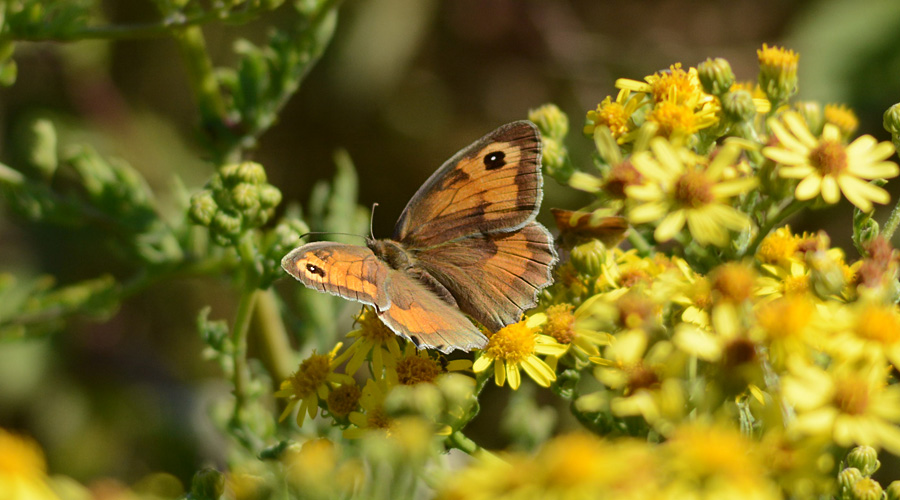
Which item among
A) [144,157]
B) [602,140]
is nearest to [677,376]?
[602,140]

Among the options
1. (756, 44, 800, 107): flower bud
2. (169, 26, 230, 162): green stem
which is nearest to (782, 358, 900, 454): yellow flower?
(756, 44, 800, 107): flower bud

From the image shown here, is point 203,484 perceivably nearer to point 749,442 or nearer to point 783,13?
point 749,442

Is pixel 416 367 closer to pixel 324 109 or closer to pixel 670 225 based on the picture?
pixel 670 225

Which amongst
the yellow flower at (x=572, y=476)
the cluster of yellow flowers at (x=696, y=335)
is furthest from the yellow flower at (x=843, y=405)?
the yellow flower at (x=572, y=476)

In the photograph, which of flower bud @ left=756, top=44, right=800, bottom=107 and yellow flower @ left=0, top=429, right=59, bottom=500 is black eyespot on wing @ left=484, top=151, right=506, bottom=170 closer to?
flower bud @ left=756, top=44, right=800, bottom=107

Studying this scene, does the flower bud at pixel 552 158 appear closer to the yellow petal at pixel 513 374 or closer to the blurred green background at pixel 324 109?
the yellow petal at pixel 513 374

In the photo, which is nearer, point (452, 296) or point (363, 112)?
point (452, 296)
